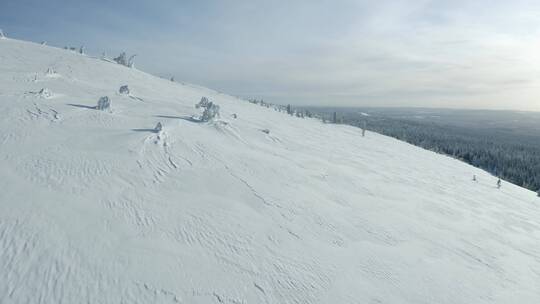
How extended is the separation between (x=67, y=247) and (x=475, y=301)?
8375 millimetres

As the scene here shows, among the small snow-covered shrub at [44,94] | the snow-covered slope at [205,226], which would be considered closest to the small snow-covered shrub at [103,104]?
the snow-covered slope at [205,226]

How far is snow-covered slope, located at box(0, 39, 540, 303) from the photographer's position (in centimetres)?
530

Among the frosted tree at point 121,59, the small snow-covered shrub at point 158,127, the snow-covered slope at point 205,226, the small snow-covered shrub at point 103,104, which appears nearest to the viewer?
the snow-covered slope at point 205,226

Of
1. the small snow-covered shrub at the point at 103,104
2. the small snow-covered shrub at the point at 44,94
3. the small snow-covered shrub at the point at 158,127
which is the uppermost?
the small snow-covered shrub at the point at 44,94

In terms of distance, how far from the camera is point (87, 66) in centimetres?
2252

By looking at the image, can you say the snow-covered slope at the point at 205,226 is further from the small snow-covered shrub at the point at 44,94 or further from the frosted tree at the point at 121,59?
the frosted tree at the point at 121,59

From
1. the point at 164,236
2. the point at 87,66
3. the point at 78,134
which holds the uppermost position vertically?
the point at 87,66

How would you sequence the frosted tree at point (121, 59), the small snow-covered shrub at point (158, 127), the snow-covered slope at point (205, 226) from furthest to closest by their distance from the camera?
the frosted tree at point (121, 59) → the small snow-covered shrub at point (158, 127) → the snow-covered slope at point (205, 226)

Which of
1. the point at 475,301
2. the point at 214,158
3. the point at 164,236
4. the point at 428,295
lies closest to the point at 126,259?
the point at 164,236

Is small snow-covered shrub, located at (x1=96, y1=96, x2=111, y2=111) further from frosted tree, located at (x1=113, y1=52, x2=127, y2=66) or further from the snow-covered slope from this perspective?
frosted tree, located at (x1=113, y1=52, x2=127, y2=66)

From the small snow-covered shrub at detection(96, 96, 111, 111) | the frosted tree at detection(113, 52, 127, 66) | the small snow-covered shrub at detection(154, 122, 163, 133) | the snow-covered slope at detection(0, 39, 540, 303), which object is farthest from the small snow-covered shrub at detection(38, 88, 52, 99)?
the frosted tree at detection(113, 52, 127, 66)

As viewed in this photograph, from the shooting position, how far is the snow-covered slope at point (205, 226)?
17.4 ft

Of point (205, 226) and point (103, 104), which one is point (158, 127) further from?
point (205, 226)

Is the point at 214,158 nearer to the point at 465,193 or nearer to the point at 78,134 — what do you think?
the point at 78,134
